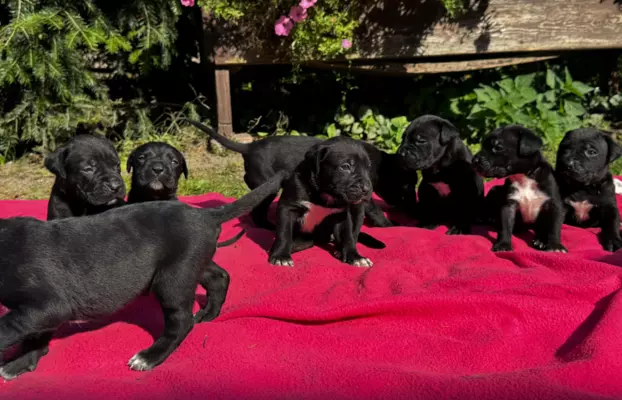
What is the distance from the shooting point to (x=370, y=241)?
5137 mm

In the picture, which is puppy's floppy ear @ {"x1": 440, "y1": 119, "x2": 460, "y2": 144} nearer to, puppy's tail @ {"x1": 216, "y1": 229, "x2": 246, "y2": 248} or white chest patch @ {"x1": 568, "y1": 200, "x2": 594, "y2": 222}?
white chest patch @ {"x1": 568, "y1": 200, "x2": 594, "y2": 222}

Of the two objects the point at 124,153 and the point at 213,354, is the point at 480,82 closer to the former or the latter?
the point at 124,153

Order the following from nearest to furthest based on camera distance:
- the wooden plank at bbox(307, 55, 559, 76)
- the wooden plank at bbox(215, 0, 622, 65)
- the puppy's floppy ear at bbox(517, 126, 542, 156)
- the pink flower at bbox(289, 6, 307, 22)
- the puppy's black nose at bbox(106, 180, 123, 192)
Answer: the puppy's black nose at bbox(106, 180, 123, 192)
the puppy's floppy ear at bbox(517, 126, 542, 156)
the pink flower at bbox(289, 6, 307, 22)
the wooden plank at bbox(215, 0, 622, 65)
the wooden plank at bbox(307, 55, 559, 76)

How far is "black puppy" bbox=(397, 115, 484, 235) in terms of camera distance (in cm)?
563

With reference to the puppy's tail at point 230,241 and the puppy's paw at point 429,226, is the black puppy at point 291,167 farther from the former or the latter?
the puppy's tail at point 230,241

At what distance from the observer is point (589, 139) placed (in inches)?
200

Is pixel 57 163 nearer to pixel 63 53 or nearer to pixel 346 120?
pixel 63 53

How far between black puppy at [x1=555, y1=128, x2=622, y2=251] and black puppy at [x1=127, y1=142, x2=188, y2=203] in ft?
10.6

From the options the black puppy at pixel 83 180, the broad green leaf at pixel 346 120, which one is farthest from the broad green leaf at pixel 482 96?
the black puppy at pixel 83 180

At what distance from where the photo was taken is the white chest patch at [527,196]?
510 centimetres

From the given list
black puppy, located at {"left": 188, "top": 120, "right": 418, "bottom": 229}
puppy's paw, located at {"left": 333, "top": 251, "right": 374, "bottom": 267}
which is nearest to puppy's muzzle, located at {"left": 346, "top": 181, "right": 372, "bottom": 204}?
puppy's paw, located at {"left": 333, "top": 251, "right": 374, "bottom": 267}

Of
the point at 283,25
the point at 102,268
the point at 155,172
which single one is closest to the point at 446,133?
the point at 155,172

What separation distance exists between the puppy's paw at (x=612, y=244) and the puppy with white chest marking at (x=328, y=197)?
196cm

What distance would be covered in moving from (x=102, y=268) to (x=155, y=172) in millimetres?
1912
